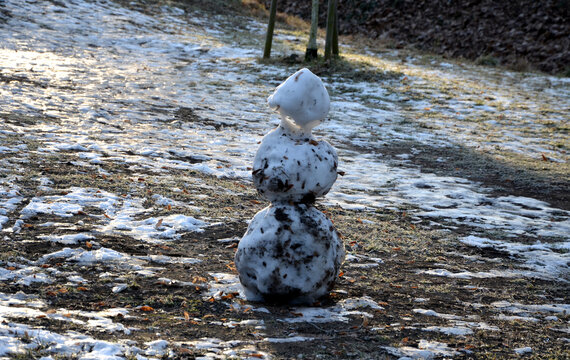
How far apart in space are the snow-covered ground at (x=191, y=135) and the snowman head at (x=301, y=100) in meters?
1.36

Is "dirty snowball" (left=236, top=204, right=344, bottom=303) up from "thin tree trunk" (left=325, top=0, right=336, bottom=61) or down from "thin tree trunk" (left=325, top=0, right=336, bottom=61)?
down

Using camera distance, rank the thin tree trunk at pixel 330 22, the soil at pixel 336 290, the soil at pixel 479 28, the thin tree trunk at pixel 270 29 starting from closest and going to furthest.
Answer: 1. the soil at pixel 336 290
2. the thin tree trunk at pixel 330 22
3. the thin tree trunk at pixel 270 29
4. the soil at pixel 479 28

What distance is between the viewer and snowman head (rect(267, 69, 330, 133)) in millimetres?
4363

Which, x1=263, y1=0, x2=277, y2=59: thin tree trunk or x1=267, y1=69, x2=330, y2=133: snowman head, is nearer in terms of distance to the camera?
x1=267, y1=69, x2=330, y2=133: snowman head

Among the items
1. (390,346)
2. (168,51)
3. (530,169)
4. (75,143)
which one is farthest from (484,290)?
(168,51)

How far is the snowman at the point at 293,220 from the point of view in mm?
4316

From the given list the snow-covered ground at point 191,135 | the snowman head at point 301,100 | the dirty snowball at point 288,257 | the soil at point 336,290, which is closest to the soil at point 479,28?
the snow-covered ground at point 191,135

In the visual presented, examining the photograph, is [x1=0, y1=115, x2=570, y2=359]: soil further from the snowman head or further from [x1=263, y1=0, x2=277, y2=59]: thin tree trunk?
[x1=263, y1=0, x2=277, y2=59]: thin tree trunk

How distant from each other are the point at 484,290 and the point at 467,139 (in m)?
6.28

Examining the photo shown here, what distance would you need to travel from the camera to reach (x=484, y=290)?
4.96 metres

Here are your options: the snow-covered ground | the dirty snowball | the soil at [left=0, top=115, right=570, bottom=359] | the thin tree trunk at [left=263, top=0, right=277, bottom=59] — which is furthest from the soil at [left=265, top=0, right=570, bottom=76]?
the dirty snowball

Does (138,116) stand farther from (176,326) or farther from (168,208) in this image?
(176,326)

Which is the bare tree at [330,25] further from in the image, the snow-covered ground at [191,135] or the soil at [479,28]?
the soil at [479,28]

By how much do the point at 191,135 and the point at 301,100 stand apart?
5851 millimetres
